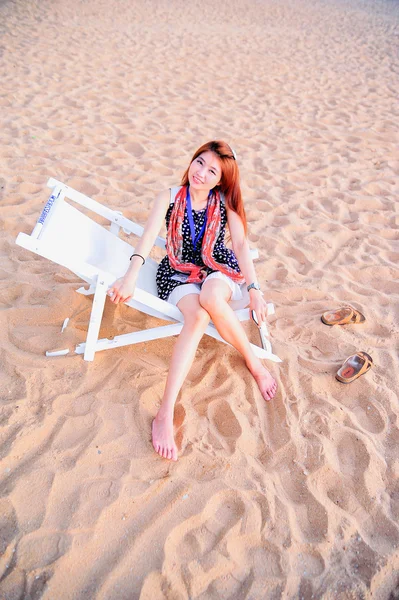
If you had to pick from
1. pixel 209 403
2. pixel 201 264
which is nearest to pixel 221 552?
pixel 209 403

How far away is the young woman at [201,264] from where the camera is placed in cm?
224

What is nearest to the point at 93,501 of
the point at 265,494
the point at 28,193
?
the point at 265,494

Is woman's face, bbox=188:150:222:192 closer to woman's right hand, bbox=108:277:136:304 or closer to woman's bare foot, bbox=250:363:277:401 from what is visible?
woman's right hand, bbox=108:277:136:304

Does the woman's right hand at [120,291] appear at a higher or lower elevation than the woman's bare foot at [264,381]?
higher

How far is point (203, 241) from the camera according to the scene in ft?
8.61

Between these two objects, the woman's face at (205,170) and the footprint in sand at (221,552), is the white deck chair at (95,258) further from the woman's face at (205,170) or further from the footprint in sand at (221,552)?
the footprint in sand at (221,552)

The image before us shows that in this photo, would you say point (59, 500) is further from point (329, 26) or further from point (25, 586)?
point (329, 26)

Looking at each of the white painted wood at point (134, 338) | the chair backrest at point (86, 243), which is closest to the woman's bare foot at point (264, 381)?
the white painted wood at point (134, 338)

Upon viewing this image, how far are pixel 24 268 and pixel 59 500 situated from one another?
171 cm

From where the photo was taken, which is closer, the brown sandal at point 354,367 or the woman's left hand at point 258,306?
the woman's left hand at point 258,306

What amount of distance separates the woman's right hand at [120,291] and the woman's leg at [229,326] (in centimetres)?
35

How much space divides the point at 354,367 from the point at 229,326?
2.56ft

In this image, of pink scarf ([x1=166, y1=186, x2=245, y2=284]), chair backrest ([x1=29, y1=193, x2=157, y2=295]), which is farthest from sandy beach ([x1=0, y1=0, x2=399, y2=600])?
pink scarf ([x1=166, y1=186, x2=245, y2=284])

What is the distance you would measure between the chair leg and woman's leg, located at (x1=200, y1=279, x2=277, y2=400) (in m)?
0.48
